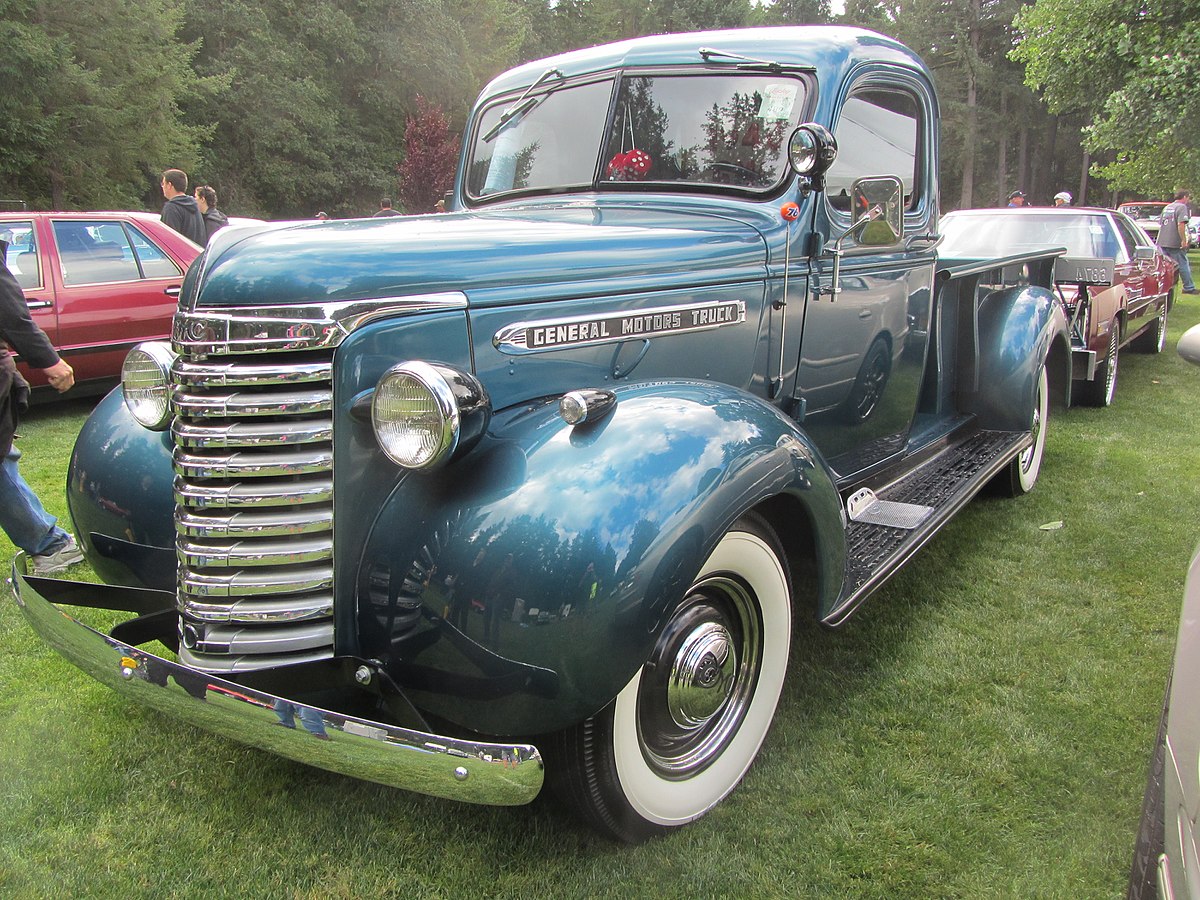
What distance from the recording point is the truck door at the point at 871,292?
315 centimetres

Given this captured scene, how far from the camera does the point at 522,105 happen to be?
343cm

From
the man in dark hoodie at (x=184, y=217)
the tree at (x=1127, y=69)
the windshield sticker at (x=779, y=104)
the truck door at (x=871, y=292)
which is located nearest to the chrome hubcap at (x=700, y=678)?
the truck door at (x=871, y=292)

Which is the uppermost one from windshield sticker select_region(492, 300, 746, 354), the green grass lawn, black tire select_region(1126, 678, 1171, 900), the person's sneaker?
windshield sticker select_region(492, 300, 746, 354)

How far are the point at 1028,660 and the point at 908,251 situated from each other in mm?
1690

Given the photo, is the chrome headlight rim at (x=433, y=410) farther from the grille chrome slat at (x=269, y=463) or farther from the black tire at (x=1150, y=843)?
the black tire at (x=1150, y=843)

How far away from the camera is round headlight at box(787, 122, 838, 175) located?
2777 mm

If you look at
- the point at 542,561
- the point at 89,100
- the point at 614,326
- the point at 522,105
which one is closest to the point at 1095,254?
the point at 522,105

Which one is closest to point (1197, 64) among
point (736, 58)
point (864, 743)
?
point (736, 58)

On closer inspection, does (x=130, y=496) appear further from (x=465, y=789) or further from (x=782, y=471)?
(x=782, y=471)

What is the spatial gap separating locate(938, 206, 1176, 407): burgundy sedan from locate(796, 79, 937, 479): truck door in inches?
141

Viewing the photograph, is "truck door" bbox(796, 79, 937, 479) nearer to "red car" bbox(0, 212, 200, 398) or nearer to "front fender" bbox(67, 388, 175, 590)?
"front fender" bbox(67, 388, 175, 590)

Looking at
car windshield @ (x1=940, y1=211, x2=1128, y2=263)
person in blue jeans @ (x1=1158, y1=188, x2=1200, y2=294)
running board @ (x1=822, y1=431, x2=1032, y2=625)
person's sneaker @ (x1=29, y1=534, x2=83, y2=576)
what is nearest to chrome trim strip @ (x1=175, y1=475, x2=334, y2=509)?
running board @ (x1=822, y1=431, x2=1032, y2=625)

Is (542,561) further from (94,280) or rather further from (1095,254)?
(1095,254)

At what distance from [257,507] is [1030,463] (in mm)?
4309
